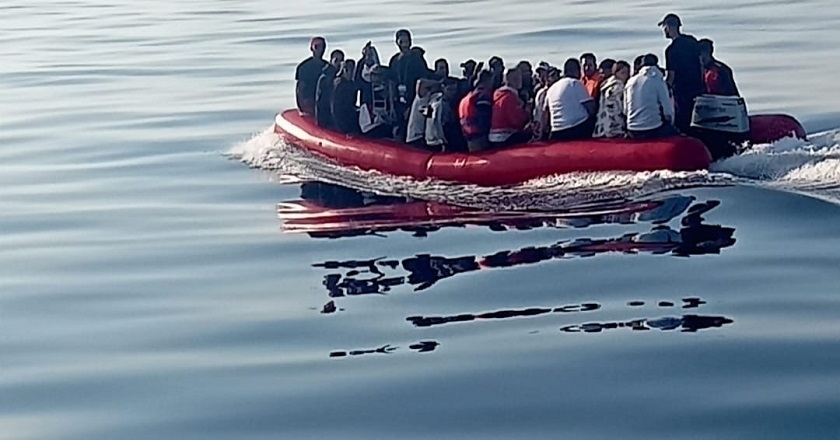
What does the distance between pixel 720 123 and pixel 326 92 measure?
219 inches

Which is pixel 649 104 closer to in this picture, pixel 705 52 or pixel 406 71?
pixel 705 52

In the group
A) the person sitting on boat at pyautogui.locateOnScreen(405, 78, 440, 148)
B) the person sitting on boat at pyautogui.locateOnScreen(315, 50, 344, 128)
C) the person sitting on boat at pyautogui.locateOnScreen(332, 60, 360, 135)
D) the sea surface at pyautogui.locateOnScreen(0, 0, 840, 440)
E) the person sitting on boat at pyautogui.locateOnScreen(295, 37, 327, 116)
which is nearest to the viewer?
the sea surface at pyautogui.locateOnScreen(0, 0, 840, 440)

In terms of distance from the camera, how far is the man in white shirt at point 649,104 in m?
14.9

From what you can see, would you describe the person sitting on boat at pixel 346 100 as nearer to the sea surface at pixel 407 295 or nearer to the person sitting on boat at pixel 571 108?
the sea surface at pixel 407 295

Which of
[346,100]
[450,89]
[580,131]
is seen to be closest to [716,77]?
[580,131]

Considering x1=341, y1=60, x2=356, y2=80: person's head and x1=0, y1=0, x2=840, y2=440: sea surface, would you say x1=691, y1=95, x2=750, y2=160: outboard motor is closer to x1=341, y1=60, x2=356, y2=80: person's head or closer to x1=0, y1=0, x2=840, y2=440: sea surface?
x1=0, y1=0, x2=840, y2=440: sea surface

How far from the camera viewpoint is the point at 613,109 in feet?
50.3

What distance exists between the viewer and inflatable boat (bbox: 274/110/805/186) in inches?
578

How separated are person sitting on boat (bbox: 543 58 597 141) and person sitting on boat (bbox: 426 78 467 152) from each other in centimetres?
136

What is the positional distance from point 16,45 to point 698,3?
17273mm

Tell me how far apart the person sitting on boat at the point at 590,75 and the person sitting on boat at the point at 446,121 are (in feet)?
4.49

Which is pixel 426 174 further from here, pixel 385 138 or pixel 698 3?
pixel 698 3

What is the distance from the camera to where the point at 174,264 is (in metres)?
13.2

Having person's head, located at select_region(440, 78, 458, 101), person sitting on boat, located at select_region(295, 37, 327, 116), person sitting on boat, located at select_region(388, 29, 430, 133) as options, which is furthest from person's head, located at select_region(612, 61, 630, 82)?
person sitting on boat, located at select_region(295, 37, 327, 116)
